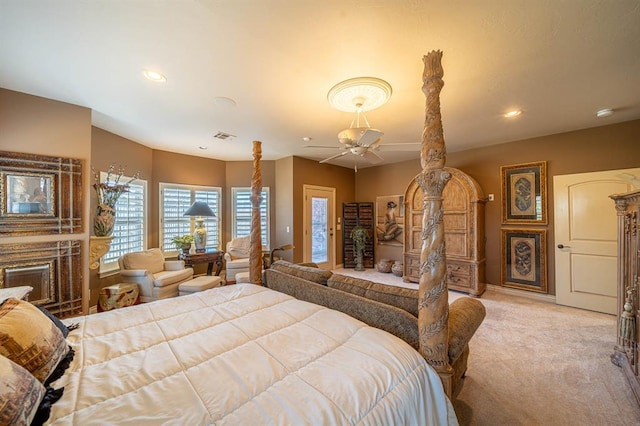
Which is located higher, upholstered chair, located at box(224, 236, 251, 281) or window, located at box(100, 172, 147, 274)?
window, located at box(100, 172, 147, 274)

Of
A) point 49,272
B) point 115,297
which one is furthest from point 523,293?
point 49,272

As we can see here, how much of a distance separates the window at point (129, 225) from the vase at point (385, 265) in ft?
16.3

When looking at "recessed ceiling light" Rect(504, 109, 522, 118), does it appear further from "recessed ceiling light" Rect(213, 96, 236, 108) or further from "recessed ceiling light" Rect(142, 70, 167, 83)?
"recessed ceiling light" Rect(142, 70, 167, 83)

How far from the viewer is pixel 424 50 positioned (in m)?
1.96

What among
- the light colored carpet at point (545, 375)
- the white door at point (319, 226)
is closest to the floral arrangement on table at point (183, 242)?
the white door at point (319, 226)

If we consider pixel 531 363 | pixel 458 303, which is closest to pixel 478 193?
pixel 531 363

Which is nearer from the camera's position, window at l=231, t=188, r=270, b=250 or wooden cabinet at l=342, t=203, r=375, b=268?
window at l=231, t=188, r=270, b=250

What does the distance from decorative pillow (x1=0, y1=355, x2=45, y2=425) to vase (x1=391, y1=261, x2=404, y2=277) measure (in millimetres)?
5337

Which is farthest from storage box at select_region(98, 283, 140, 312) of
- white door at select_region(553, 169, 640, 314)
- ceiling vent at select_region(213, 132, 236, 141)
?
white door at select_region(553, 169, 640, 314)

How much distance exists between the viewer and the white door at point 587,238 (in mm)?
3381

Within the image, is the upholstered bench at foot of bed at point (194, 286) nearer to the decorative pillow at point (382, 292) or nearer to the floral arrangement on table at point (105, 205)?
the floral arrangement on table at point (105, 205)

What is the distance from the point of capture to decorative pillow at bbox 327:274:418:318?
1634 millimetres

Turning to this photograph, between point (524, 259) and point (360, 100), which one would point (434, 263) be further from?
point (524, 259)

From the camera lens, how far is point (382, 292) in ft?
5.80
